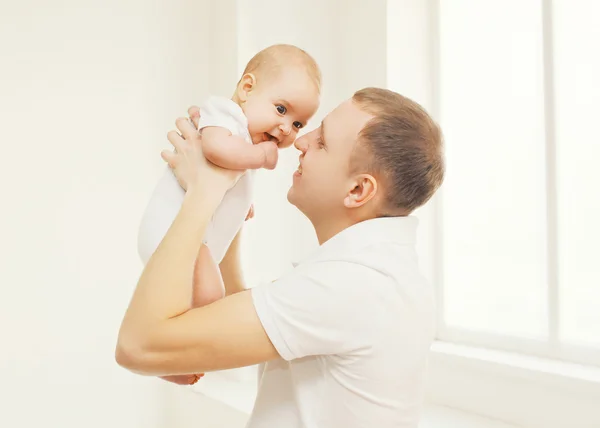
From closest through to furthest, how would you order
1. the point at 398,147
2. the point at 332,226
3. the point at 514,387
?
1. the point at 398,147
2. the point at 332,226
3. the point at 514,387

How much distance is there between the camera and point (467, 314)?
7.06ft

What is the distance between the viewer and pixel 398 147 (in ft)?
3.52

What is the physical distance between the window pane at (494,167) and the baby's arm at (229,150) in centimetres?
Answer: 115

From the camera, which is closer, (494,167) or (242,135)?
(242,135)

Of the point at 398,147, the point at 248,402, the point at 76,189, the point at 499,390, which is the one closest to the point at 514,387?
the point at 499,390

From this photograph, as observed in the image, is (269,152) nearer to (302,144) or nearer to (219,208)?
(302,144)

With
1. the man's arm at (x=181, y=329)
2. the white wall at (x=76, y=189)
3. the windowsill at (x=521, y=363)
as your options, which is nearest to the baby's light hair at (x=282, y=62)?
the man's arm at (x=181, y=329)

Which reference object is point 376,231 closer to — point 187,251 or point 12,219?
point 187,251

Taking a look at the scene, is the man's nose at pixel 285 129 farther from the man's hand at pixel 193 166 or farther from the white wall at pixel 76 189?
the white wall at pixel 76 189

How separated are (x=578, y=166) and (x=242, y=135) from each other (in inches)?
44.6

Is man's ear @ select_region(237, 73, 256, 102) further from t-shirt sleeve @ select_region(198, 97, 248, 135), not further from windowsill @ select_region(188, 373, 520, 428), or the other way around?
windowsill @ select_region(188, 373, 520, 428)

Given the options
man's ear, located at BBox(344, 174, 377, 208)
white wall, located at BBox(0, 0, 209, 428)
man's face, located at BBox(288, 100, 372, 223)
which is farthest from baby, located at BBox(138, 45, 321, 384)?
white wall, located at BBox(0, 0, 209, 428)

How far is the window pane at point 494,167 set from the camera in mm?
1948

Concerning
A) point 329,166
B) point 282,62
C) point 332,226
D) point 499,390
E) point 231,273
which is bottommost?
point 499,390
